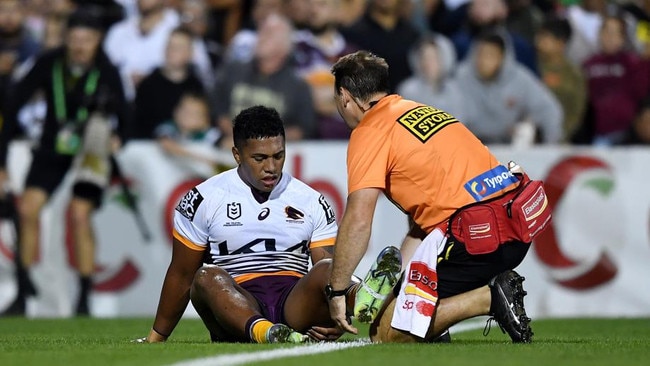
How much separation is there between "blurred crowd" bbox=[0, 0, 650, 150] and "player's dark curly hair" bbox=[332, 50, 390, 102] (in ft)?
20.6

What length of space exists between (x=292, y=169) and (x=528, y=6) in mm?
3928

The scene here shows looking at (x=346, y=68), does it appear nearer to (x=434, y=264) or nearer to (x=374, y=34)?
(x=434, y=264)

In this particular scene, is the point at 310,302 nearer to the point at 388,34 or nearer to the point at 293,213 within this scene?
the point at 293,213

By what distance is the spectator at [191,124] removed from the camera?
13812 millimetres

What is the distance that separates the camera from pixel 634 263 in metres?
12.7

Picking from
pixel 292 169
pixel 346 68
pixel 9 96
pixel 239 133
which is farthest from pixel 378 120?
pixel 9 96

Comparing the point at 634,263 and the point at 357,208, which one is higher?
the point at 357,208

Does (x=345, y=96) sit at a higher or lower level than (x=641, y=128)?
higher

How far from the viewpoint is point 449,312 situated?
754 centimetres

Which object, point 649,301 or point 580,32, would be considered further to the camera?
point 580,32

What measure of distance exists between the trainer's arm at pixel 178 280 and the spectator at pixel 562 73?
24.0 feet

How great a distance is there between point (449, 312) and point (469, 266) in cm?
31

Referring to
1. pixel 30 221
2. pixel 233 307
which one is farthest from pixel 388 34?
pixel 233 307

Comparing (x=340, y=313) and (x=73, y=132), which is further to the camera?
(x=73, y=132)
